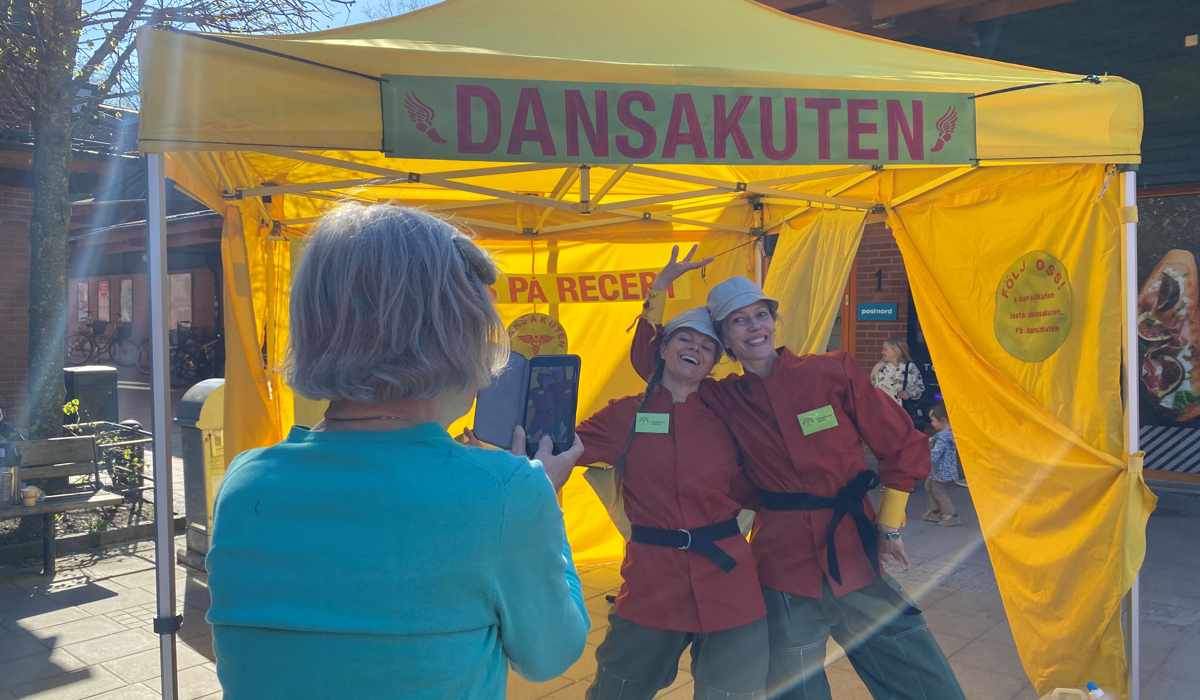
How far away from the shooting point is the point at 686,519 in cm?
263

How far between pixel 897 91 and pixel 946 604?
334 cm

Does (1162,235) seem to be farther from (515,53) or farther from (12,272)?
(12,272)

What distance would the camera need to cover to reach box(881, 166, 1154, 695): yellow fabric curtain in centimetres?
318

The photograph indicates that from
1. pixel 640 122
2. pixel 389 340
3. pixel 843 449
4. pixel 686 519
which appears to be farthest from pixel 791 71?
pixel 389 340

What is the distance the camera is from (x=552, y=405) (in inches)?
84.4

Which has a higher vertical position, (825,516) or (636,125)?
(636,125)

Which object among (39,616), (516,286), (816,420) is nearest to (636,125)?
(816,420)

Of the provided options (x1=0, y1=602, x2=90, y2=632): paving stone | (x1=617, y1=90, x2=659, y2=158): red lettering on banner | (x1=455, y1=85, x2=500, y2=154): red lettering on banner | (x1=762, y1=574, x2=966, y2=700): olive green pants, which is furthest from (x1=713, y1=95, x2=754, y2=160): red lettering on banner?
(x1=0, y1=602, x2=90, y2=632): paving stone

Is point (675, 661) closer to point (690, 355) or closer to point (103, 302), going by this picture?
point (690, 355)

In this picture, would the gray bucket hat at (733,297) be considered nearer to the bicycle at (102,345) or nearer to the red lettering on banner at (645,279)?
the red lettering on banner at (645,279)

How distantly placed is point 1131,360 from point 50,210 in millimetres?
7165

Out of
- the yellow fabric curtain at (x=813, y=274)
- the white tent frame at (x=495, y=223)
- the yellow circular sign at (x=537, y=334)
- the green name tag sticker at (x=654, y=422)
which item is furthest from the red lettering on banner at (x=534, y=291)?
the green name tag sticker at (x=654, y=422)

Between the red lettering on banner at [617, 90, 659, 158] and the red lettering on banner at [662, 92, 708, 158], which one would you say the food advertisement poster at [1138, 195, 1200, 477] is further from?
the red lettering on banner at [617, 90, 659, 158]

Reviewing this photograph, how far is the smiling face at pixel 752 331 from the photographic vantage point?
9.11ft
